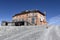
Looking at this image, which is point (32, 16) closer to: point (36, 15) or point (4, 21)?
point (36, 15)

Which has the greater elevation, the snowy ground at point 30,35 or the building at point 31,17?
the building at point 31,17

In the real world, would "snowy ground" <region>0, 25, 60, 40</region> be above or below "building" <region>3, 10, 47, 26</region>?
below

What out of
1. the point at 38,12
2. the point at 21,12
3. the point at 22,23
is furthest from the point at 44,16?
the point at 22,23

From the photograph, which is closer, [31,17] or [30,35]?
[30,35]

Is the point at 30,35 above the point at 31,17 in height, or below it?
below

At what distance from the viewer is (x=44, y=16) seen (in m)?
73.1

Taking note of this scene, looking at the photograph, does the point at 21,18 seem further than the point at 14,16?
No

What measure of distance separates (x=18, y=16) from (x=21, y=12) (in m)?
2.75

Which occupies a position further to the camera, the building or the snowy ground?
the building

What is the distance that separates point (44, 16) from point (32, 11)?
33.3 ft

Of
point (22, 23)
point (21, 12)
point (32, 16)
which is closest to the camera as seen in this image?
point (22, 23)

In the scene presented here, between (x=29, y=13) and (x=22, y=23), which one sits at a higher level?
(x=29, y=13)

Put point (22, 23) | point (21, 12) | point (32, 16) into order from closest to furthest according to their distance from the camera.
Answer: point (22, 23)
point (32, 16)
point (21, 12)

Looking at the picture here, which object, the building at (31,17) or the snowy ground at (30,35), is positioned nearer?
the snowy ground at (30,35)
